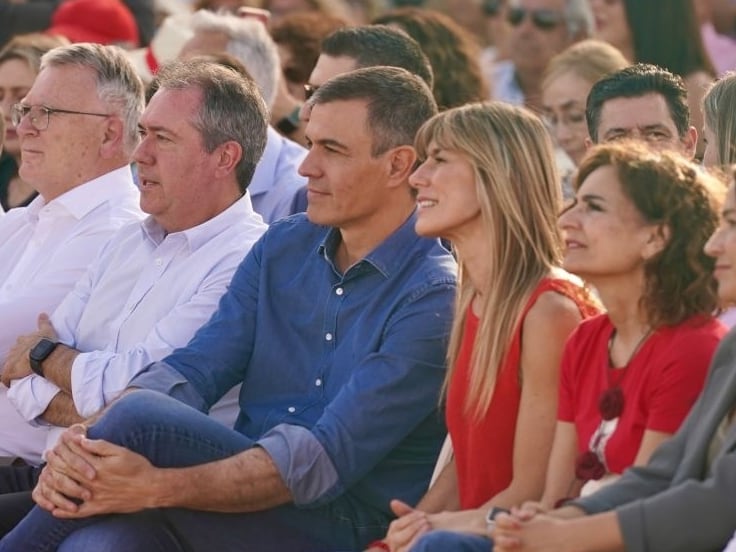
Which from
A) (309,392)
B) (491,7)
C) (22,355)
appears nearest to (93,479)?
(309,392)

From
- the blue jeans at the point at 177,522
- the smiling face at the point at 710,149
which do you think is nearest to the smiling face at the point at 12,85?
the blue jeans at the point at 177,522

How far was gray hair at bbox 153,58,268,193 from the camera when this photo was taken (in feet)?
18.6

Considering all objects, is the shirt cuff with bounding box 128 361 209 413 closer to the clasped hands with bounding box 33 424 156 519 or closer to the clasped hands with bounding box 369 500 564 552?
the clasped hands with bounding box 33 424 156 519

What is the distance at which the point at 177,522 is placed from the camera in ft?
15.3

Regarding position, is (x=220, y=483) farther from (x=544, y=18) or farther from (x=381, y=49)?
(x=544, y=18)

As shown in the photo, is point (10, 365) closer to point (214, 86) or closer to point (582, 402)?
point (214, 86)

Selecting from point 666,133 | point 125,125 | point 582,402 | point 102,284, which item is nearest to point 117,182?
point 125,125

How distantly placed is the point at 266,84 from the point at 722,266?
155 inches

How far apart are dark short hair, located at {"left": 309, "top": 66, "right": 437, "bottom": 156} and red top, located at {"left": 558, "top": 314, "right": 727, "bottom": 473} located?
1138 mm

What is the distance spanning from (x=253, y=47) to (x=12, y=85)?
1.18 metres

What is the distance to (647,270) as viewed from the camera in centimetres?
403

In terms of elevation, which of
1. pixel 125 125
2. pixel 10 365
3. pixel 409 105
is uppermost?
pixel 409 105

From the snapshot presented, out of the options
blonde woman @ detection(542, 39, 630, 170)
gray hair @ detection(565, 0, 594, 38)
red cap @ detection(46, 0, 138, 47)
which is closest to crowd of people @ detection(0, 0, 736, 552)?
blonde woman @ detection(542, 39, 630, 170)

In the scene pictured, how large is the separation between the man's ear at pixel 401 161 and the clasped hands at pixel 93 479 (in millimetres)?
1107
